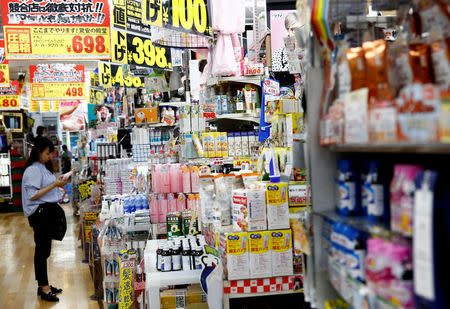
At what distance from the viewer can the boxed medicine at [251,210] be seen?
2.81 meters

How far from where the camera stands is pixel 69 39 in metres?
8.49

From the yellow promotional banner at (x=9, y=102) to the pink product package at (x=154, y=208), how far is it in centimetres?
1257

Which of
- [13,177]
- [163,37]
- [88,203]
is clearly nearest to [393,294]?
[163,37]

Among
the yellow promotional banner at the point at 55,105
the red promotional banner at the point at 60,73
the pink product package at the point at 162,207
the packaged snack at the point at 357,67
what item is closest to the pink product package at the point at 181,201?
the pink product package at the point at 162,207

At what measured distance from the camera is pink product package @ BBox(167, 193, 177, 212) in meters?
5.01

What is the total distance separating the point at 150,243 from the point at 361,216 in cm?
247

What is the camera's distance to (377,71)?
5.10 feet

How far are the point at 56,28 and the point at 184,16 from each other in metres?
4.43

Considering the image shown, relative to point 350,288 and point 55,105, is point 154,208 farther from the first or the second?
point 55,105

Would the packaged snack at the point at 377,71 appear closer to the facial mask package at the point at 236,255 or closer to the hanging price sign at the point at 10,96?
the facial mask package at the point at 236,255

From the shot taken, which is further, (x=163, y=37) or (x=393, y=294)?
(x=163, y=37)

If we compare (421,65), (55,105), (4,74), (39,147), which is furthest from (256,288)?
(55,105)

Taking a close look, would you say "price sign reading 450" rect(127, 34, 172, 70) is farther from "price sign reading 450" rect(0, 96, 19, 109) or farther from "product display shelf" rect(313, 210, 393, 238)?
"price sign reading 450" rect(0, 96, 19, 109)

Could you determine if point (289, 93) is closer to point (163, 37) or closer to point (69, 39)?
point (163, 37)
